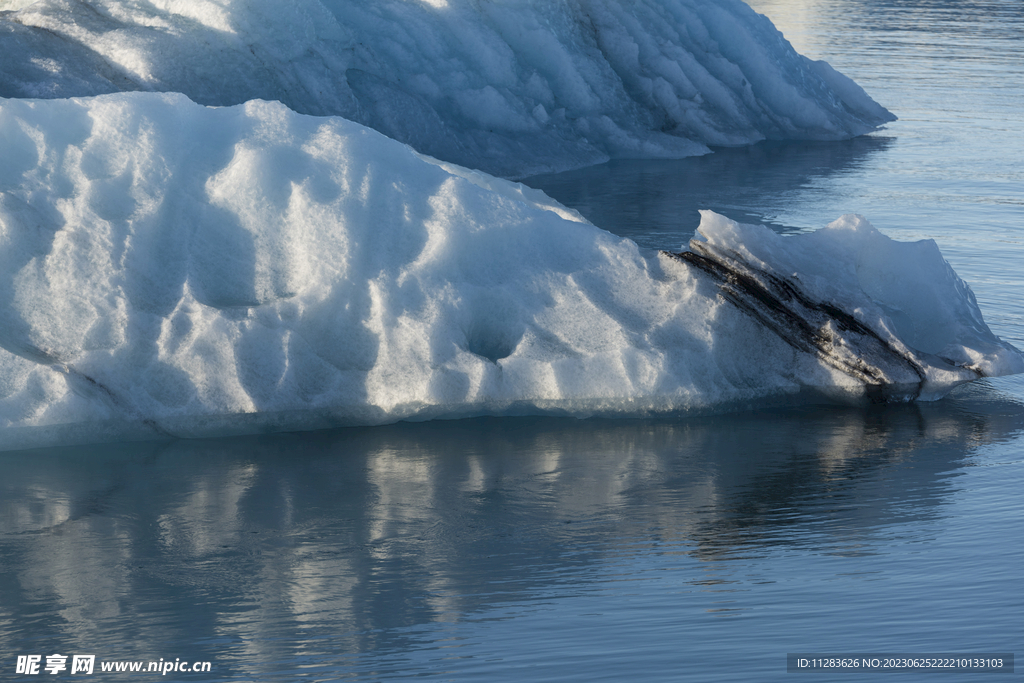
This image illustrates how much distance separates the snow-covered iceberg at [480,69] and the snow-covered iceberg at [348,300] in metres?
3.44

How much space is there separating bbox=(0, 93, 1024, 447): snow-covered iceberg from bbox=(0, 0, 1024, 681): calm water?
0.16 meters

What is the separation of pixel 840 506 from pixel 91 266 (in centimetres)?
275

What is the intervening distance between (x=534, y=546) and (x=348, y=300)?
1.40 m

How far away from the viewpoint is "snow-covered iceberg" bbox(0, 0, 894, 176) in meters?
7.64

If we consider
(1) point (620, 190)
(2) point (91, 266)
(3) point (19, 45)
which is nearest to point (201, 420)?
(2) point (91, 266)

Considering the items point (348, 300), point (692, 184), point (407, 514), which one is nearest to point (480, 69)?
point (692, 184)

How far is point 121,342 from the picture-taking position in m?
3.93

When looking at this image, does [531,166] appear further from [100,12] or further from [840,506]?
[840,506]

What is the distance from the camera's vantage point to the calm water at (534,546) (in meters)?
2.61

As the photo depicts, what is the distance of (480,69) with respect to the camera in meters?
9.60

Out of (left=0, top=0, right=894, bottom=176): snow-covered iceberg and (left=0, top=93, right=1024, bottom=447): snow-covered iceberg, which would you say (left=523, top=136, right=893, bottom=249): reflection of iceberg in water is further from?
(left=0, top=93, right=1024, bottom=447): snow-covered iceberg

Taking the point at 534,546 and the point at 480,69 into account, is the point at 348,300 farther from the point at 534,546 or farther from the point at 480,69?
the point at 480,69

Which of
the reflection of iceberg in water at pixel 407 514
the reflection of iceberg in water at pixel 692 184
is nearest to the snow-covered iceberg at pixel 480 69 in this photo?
the reflection of iceberg in water at pixel 692 184

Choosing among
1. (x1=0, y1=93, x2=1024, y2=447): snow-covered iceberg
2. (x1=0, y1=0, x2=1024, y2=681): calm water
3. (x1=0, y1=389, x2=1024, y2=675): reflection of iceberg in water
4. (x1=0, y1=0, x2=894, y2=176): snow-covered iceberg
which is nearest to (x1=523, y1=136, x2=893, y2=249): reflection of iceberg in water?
(x1=0, y1=0, x2=894, y2=176): snow-covered iceberg
